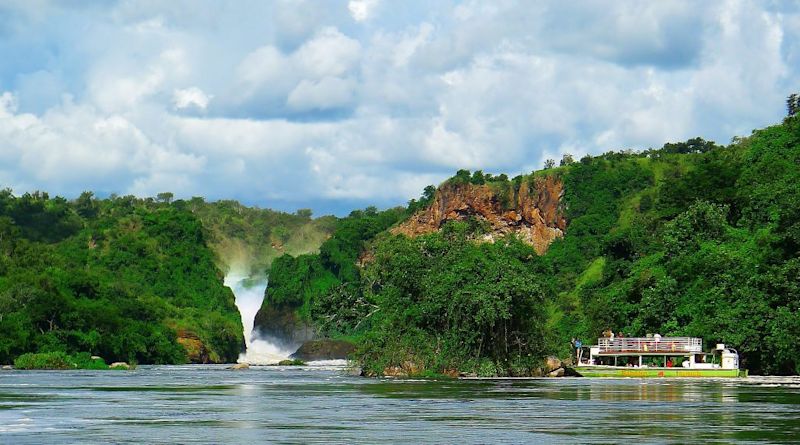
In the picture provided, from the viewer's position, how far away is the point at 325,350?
194000 mm

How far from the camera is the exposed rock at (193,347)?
170238mm

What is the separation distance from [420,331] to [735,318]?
19693mm

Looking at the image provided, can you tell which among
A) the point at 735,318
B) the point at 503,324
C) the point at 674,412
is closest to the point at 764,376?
the point at 735,318

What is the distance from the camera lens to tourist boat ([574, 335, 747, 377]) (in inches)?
3310

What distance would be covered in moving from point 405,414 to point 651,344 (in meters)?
46.3

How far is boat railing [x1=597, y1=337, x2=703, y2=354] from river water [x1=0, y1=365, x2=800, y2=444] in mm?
17348

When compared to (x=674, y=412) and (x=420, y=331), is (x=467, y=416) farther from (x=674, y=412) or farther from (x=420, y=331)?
(x=420, y=331)

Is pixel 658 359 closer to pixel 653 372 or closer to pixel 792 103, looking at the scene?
pixel 653 372

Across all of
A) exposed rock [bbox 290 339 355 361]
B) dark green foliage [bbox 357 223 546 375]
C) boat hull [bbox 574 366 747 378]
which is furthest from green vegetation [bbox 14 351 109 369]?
exposed rock [bbox 290 339 355 361]

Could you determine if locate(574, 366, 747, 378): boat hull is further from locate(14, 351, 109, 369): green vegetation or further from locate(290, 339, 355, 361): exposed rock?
locate(290, 339, 355, 361): exposed rock

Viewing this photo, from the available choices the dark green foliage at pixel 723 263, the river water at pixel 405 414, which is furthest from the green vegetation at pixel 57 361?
the river water at pixel 405 414

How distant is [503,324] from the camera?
276ft

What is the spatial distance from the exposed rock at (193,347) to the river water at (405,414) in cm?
10291

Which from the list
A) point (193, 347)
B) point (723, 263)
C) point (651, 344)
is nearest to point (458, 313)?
point (651, 344)
